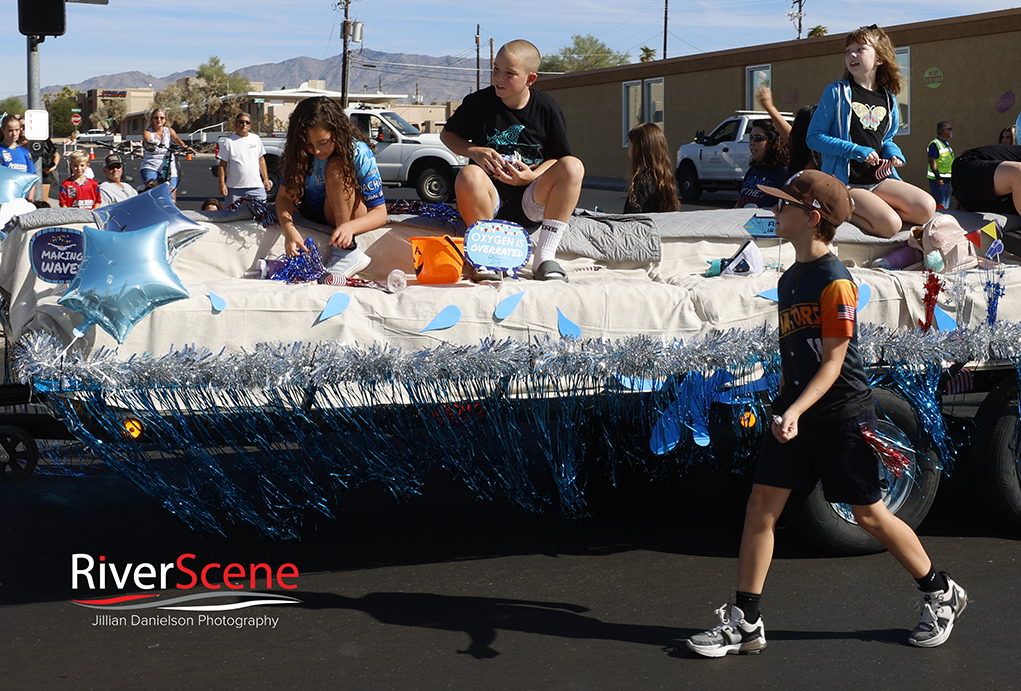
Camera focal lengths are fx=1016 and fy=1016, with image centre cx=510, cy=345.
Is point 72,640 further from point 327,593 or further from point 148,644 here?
point 327,593

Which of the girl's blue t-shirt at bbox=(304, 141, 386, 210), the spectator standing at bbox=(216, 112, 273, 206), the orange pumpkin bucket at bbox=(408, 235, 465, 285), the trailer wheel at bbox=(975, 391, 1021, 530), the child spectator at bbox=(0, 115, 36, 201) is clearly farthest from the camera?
the spectator standing at bbox=(216, 112, 273, 206)

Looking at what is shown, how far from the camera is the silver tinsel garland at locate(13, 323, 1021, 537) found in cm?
334

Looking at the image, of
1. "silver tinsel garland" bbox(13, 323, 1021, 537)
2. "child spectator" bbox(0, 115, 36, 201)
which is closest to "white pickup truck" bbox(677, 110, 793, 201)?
"child spectator" bbox(0, 115, 36, 201)

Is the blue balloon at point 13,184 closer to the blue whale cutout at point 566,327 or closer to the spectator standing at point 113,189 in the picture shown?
the blue whale cutout at point 566,327

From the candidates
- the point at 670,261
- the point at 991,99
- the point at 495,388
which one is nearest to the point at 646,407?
the point at 495,388

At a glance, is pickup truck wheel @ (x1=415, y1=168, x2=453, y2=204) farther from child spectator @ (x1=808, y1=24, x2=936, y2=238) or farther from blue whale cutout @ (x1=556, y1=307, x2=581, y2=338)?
blue whale cutout @ (x1=556, y1=307, x2=581, y2=338)

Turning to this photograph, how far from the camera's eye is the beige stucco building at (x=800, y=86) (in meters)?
20.4

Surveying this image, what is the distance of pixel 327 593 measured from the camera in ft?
12.3

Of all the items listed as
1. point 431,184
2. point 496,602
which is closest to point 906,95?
point 431,184

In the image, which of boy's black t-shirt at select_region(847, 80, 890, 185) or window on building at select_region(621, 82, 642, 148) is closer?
boy's black t-shirt at select_region(847, 80, 890, 185)

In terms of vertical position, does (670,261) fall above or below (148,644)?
above

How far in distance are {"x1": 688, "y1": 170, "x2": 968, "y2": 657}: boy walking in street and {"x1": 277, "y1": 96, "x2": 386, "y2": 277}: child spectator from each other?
7.49ft

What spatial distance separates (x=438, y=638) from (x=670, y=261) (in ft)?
8.75

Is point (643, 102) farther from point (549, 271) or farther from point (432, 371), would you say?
point (432, 371)
